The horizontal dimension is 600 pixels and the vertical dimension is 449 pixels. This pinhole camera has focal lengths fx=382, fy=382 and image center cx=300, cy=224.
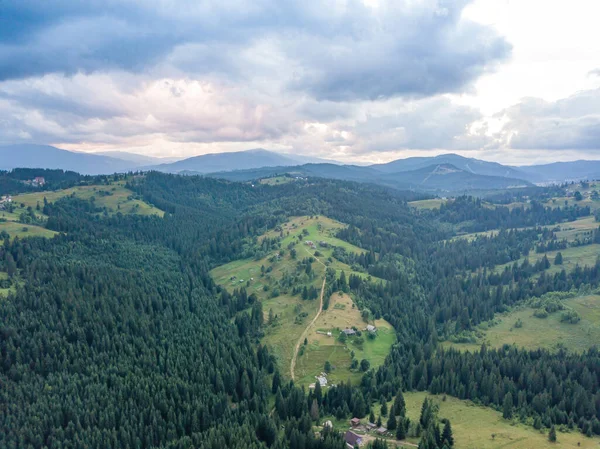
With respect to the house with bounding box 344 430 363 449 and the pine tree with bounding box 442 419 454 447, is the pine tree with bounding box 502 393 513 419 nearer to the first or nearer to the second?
the pine tree with bounding box 442 419 454 447

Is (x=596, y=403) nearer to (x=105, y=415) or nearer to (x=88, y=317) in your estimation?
(x=105, y=415)

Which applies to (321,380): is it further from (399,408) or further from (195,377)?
(195,377)

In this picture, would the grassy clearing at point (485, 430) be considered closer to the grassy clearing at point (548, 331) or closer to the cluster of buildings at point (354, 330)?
the cluster of buildings at point (354, 330)

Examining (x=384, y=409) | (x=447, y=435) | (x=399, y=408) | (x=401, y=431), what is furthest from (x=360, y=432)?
(x=447, y=435)

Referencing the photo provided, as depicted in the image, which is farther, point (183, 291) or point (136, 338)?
point (183, 291)

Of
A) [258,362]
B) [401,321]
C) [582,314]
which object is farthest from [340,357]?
[582,314]

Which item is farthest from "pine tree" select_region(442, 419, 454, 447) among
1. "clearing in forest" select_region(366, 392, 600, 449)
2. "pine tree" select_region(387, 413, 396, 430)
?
"pine tree" select_region(387, 413, 396, 430)
